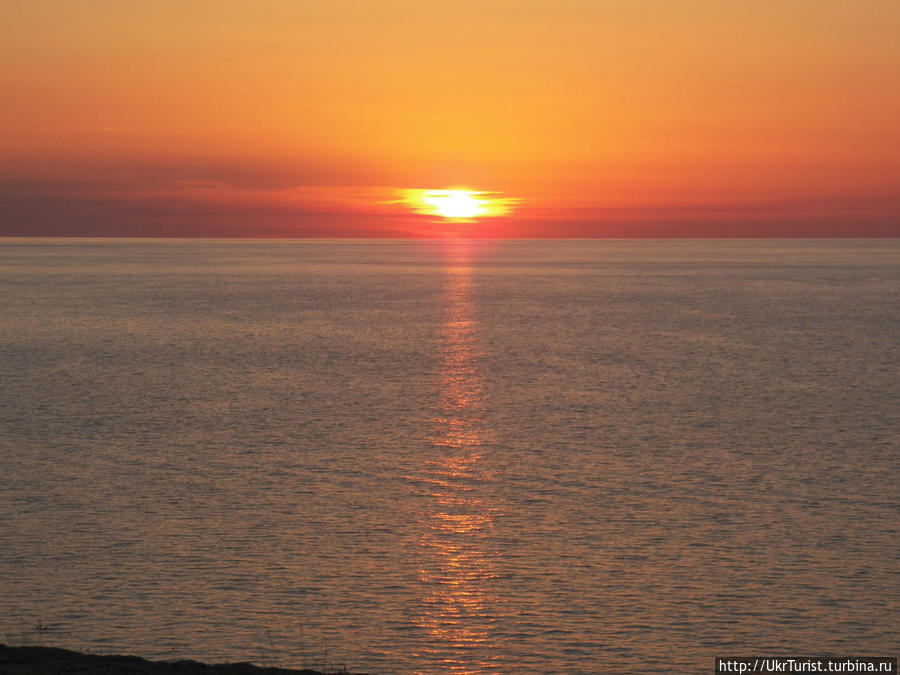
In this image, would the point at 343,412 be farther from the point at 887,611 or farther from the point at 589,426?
the point at 887,611

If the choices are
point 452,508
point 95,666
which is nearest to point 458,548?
point 452,508

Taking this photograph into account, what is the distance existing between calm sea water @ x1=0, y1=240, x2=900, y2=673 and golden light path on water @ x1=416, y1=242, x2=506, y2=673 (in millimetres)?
104

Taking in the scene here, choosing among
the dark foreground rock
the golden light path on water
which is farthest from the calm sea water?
the dark foreground rock

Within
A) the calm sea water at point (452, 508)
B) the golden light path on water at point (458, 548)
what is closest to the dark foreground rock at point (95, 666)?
the calm sea water at point (452, 508)

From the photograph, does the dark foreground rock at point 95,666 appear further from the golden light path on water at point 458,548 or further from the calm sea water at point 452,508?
the golden light path on water at point 458,548

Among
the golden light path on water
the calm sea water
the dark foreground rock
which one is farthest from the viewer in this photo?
the calm sea water

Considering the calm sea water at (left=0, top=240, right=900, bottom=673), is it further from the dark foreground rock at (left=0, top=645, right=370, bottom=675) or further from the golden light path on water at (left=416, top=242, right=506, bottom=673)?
the dark foreground rock at (left=0, top=645, right=370, bottom=675)

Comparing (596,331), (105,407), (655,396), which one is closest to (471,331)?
(596,331)

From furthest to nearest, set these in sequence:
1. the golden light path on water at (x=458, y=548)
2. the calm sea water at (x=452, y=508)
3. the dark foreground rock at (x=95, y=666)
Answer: the calm sea water at (x=452, y=508)
the golden light path on water at (x=458, y=548)
the dark foreground rock at (x=95, y=666)

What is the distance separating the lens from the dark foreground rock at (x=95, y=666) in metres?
16.2

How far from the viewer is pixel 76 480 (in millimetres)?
32375

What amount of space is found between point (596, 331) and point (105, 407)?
50501 mm

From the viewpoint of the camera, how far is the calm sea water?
20.7 m

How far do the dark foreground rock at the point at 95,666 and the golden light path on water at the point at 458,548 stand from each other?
402 cm
